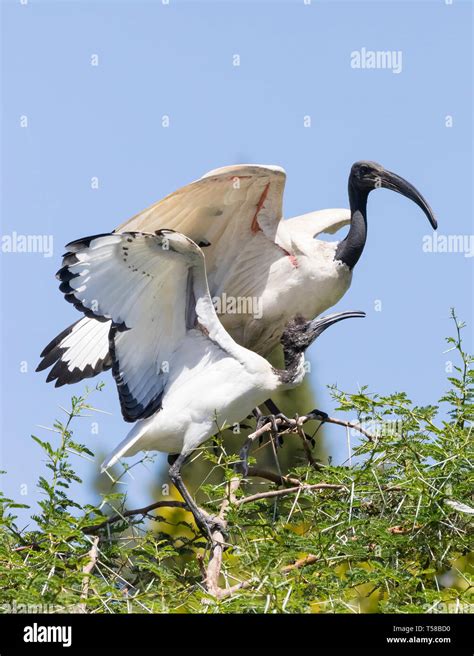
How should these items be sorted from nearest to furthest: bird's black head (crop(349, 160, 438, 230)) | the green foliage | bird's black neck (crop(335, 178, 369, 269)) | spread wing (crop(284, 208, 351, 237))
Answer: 1. the green foliage
2. bird's black neck (crop(335, 178, 369, 269))
3. bird's black head (crop(349, 160, 438, 230))
4. spread wing (crop(284, 208, 351, 237))

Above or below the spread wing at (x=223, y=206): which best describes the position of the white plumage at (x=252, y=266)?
below

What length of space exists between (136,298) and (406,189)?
2.55m

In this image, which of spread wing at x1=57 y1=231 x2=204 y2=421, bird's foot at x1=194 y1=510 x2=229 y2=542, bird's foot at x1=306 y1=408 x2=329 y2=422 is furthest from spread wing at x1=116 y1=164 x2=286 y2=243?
bird's foot at x1=194 y1=510 x2=229 y2=542

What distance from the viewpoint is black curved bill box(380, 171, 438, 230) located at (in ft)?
26.3

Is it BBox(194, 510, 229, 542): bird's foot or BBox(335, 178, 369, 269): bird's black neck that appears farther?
BBox(335, 178, 369, 269): bird's black neck

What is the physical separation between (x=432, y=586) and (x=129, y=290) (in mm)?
1967

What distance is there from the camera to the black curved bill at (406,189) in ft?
26.3

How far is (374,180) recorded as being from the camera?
838 cm

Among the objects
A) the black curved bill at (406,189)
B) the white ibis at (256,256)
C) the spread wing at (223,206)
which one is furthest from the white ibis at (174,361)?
the black curved bill at (406,189)

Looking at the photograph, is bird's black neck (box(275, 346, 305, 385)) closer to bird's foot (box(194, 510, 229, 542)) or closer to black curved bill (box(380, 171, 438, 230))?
bird's foot (box(194, 510, 229, 542))

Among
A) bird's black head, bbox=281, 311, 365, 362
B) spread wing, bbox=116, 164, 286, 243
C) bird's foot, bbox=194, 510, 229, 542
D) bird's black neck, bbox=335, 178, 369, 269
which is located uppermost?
spread wing, bbox=116, 164, 286, 243

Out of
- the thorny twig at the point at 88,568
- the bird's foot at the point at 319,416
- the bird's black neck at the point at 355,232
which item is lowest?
the thorny twig at the point at 88,568

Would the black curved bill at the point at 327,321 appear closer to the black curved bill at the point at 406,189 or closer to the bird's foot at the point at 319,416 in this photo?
the bird's foot at the point at 319,416
